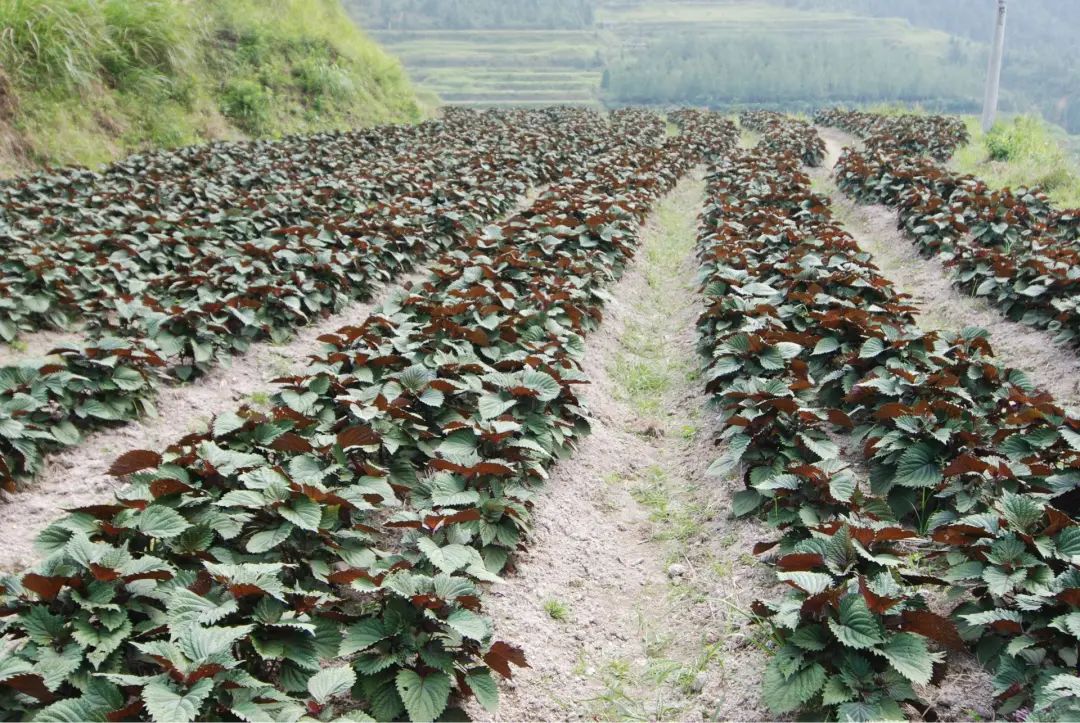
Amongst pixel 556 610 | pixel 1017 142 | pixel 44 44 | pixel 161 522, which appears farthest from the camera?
pixel 1017 142

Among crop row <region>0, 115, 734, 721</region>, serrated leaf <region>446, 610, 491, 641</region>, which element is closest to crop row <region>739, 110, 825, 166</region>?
crop row <region>0, 115, 734, 721</region>

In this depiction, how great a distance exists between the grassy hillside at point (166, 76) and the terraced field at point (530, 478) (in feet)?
13.6

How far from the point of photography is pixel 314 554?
10.1 feet

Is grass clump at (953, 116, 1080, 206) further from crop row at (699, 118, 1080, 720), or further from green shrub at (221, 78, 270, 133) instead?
green shrub at (221, 78, 270, 133)

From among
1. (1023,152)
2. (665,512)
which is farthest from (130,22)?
(1023,152)

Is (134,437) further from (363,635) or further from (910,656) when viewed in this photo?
(910,656)

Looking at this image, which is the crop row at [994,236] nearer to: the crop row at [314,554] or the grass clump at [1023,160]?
the grass clump at [1023,160]

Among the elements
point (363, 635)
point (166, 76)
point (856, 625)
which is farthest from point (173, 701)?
point (166, 76)

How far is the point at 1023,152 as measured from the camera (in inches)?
633

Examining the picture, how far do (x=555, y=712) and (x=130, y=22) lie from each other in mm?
16101

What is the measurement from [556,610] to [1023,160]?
53.6ft

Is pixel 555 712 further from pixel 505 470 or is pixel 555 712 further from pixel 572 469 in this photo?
pixel 572 469

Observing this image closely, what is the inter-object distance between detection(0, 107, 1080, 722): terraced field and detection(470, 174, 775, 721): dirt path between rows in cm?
2

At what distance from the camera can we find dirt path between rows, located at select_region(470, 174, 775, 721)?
2.88 meters
